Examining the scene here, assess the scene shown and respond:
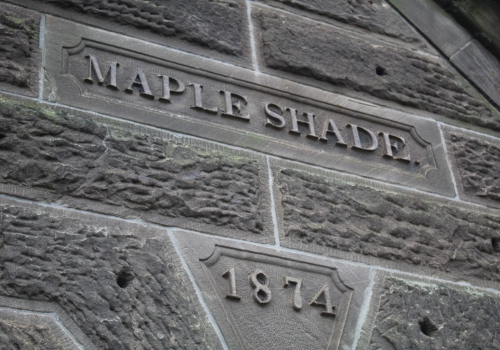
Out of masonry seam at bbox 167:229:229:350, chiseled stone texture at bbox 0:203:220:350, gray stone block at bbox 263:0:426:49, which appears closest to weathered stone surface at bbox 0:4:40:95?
chiseled stone texture at bbox 0:203:220:350

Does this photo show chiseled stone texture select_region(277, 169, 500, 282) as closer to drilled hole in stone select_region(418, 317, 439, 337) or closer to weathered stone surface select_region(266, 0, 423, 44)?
drilled hole in stone select_region(418, 317, 439, 337)

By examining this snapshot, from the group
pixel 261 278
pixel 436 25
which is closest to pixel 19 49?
pixel 261 278

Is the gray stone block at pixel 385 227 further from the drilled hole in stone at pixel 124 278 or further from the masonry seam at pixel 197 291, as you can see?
the drilled hole in stone at pixel 124 278

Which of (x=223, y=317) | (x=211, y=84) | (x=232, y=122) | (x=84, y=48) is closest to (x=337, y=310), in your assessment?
(x=223, y=317)

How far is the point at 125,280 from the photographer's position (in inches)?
94.7

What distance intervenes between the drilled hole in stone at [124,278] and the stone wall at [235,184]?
0.01 meters

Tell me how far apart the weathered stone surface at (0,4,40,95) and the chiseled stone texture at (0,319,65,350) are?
0.87 metres

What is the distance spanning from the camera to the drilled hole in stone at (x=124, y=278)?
239 centimetres

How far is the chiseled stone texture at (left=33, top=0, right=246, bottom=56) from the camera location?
122 inches

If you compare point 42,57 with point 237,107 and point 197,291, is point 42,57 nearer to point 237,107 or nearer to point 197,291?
point 237,107

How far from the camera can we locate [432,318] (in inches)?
111

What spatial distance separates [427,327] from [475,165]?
94 cm

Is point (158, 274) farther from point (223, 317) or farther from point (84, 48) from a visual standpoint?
point (84, 48)

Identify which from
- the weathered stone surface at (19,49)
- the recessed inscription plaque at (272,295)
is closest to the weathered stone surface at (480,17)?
the recessed inscription plaque at (272,295)
